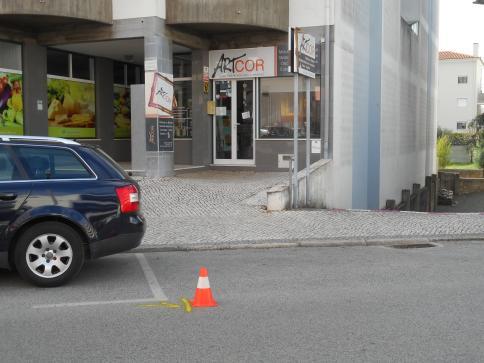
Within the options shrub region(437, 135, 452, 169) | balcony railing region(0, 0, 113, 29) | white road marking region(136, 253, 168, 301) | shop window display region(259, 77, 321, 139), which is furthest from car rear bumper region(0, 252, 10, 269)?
Result: shrub region(437, 135, 452, 169)

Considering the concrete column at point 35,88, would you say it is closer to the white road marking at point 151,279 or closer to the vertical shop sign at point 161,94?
the vertical shop sign at point 161,94

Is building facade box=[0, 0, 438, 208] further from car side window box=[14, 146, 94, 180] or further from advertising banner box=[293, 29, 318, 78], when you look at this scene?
car side window box=[14, 146, 94, 180]

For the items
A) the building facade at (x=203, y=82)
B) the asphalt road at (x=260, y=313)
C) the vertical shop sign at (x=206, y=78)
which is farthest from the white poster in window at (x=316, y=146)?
the asphalt road at (x=260, y=313)

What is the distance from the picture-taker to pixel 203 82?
57.6 ft

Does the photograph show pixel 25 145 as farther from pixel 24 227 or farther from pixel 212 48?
pixel 212 48

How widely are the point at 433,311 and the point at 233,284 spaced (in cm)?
222

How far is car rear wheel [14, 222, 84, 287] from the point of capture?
255 inches

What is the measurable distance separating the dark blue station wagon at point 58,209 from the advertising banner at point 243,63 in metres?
10.6

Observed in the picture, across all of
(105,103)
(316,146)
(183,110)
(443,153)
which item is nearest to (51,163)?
(316,146)

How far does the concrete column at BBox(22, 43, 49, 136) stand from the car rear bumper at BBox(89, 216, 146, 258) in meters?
10.8

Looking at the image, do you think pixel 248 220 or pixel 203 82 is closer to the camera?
pixel 248 220

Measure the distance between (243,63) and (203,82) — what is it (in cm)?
130

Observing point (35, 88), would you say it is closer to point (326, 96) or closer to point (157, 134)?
point (157, 134)

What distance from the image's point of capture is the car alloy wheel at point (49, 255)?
6.50 metres
